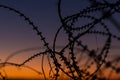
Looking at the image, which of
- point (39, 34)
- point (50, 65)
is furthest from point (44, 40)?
point (50, 65)

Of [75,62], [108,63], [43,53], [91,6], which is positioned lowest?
[108,63]

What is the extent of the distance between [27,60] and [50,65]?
0.19m

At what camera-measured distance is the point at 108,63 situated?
5.31 ft

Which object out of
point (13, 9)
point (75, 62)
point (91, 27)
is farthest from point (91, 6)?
point (13, 9)

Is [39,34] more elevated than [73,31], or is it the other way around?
[39,34]

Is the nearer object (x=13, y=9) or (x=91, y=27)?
(x=91, y=27)

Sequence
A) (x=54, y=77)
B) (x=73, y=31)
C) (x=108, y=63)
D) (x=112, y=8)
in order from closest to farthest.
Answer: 1. (x=108, y=63)
2. (x=112, y=8)
3. (x=73, y=31)
4. (x=54, y=77)

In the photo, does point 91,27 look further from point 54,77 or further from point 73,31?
point 54,77

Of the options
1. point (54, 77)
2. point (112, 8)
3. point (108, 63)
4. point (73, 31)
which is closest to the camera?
point (108, 63)

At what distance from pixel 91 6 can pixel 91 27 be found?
0.16 metres

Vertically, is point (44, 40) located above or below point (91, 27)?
above

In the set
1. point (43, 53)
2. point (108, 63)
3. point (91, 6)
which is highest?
point (91, 6)

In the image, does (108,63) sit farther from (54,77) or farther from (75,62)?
(54,77)

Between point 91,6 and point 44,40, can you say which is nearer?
point 91,6
